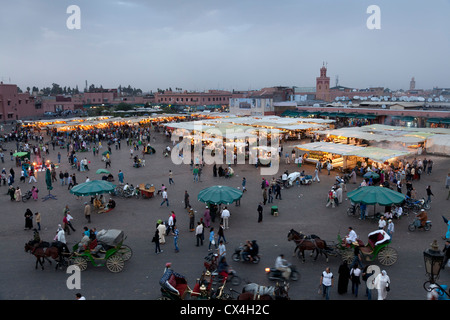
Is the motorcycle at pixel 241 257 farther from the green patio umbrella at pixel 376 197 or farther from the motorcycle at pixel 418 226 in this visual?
the motorcycle at pixel 418 226

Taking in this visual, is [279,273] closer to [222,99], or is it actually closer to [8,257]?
[8,257]

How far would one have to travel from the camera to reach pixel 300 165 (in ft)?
70.3

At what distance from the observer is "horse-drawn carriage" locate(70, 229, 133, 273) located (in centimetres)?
854

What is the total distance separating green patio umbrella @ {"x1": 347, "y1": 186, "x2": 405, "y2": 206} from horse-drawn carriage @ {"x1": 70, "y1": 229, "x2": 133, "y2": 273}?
768cm

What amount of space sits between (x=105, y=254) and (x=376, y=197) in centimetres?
870

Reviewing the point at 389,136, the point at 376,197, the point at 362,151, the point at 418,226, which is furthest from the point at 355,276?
the point at 389,136

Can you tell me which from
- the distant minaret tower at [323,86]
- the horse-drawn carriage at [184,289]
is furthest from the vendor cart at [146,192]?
the distant minaret tower at [323,86]

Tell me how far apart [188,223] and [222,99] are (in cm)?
7261

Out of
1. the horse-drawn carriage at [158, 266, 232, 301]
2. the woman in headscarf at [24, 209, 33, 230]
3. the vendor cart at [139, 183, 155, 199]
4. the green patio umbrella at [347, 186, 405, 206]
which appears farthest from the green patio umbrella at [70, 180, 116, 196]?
the green patio umbrella at [347, 186, 405, 206]

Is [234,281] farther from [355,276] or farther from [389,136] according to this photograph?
[389,136]

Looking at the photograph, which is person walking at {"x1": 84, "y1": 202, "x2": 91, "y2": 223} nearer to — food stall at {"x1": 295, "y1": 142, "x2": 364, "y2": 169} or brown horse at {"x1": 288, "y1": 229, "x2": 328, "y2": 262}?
brown horse at {"x1": 288, "y1": 229, "x2": 328, "y2": 262}

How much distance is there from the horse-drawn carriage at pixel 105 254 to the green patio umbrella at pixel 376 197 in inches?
302

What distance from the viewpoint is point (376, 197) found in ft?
35.8

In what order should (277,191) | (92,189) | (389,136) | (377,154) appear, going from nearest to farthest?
1. (92,189)
2. (277,191)
3. (377,154)
4. (389,136)
